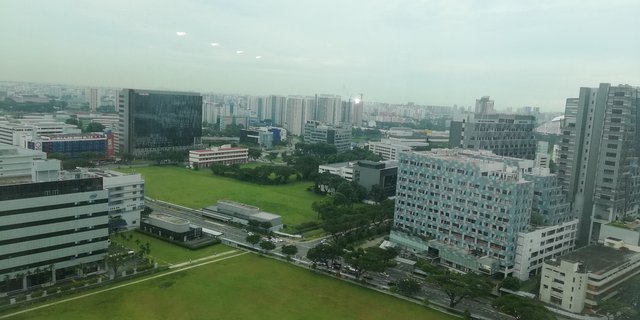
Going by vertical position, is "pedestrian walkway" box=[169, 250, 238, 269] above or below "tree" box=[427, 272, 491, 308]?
below

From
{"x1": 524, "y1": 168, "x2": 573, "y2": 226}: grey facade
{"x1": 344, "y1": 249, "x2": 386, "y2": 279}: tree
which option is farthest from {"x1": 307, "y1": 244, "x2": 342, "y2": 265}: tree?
{"x1": 524, "y1": 168, "x2": 573, "y2": 226}: grey facade

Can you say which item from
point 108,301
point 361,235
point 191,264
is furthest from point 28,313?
point 361,235

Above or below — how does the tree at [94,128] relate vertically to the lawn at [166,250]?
above

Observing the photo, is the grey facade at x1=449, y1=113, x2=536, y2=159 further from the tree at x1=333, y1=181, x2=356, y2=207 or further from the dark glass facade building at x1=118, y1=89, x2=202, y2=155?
the dark glass facade building at x1=118, y1=89, x2=202, y2=155

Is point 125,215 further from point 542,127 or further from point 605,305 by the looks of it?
point 542,127

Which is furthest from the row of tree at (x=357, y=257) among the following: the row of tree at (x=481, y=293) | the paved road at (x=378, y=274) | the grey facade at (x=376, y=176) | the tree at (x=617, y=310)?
the grey facade at (x=376, y=176)

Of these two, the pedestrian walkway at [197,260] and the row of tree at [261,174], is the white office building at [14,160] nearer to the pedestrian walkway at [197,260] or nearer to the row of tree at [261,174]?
the row of tree at [261,174]

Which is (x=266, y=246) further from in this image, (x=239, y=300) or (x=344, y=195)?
(x=344, y=195)
